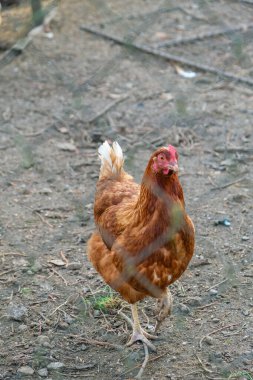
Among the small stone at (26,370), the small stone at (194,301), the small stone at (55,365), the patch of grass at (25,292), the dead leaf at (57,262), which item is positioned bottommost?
the dead leaf at (57,262)

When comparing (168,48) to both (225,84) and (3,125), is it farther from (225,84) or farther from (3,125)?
(3,125)

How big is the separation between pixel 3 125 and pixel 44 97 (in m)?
0.47

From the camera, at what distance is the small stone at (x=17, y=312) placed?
308cm

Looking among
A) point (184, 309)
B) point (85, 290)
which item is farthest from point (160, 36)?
point (184, 309)

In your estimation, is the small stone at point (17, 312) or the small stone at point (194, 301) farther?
the small stone at point (194, 301)

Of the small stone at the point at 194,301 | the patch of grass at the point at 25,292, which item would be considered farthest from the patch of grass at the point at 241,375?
the patch of grass at the point at 25,292

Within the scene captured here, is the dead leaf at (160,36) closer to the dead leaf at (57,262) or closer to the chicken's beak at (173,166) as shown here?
the dead leaf at (57,262)

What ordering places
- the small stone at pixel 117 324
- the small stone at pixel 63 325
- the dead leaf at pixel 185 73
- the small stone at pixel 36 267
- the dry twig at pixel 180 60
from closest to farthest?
the small stone at pixel 63 325
the small stone at pixel 117 324
the small stone at pixel 36 267
the dry twig at pixel 180 60
the dead leaf at pixel 185 73

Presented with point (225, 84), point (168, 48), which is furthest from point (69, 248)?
point (168, 48)

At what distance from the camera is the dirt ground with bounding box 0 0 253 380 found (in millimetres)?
2949

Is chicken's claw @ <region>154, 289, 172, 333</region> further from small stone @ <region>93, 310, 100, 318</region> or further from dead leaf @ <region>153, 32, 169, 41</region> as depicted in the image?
dead leaf @ <region>153, 32, 169, 41</region>

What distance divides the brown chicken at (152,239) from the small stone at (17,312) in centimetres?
40

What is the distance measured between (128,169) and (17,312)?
1379 mm

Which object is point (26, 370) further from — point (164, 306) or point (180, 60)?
point (180, 60)
